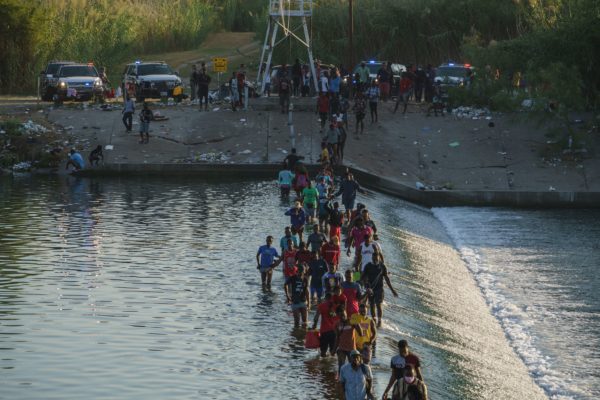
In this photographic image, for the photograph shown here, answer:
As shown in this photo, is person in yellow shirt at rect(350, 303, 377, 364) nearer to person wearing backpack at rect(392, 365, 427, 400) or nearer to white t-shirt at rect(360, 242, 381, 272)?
person wearing backpack at rect(392, 365, 427, 400)

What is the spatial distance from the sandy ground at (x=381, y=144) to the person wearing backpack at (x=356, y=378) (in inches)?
1230

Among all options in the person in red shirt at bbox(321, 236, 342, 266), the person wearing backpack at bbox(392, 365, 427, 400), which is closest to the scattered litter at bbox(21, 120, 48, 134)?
the person in red shirt at bbox(321, 236, 342, 266)

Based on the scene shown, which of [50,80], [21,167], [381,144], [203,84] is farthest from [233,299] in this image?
[50,80]

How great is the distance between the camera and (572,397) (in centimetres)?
2417

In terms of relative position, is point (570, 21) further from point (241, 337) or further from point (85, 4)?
point (241, 337)

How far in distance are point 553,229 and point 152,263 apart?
17204 mm

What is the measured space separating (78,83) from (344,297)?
3922cm

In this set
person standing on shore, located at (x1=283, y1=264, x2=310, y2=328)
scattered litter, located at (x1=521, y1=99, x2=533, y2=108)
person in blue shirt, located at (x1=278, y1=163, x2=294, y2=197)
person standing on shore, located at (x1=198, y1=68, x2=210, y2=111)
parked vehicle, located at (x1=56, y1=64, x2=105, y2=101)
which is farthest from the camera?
parked vehicle, located at (x1=56, y1=64, x2=105, y2=101)

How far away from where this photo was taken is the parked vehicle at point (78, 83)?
5706cm

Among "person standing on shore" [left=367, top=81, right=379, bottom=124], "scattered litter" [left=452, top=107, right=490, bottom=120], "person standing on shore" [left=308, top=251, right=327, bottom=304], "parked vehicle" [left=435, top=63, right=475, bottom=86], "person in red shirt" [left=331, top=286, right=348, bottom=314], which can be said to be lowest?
"person standing on shore" [left=308, top=251, right=327, bottom=304]

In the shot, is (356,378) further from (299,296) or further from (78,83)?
(78,83)

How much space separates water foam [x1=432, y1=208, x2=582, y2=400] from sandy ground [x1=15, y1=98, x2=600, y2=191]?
8292mm

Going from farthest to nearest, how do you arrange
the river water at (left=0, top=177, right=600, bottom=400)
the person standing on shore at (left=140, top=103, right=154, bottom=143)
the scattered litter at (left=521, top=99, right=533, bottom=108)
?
the scattered litter at (left=521, top=99, right=533, bottom=108) → the person standing on shore at (left=140, top=103, right=154, bottom=143) → the river water at (left=0, top=177, right=600, bottom=400)

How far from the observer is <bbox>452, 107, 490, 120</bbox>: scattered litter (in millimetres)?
56812
